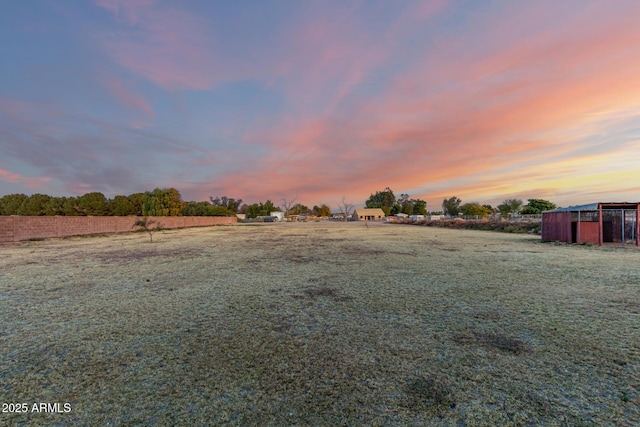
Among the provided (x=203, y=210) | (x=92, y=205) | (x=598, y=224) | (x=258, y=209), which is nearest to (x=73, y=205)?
(x=92, y=205)

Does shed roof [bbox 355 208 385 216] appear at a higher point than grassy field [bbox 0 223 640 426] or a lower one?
higher

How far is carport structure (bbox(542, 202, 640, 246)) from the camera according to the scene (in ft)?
44.9

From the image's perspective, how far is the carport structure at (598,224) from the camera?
13.7 metres

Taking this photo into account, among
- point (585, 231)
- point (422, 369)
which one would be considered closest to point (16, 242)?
point (422, 369)

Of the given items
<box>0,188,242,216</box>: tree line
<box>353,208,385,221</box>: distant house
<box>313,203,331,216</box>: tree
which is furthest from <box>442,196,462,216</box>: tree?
<box>0,188,242,216</box>: tree line

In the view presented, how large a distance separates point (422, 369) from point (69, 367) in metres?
3.43

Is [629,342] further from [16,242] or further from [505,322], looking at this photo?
[16,242]

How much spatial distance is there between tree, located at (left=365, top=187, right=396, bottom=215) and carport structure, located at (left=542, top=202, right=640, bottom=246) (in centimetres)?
9040

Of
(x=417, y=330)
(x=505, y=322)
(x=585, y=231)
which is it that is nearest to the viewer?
(x=417, y=330)

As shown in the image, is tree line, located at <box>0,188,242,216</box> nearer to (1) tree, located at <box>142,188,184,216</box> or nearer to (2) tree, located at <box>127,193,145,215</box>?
(2) tree, located at <box>127,193,145,215</box>

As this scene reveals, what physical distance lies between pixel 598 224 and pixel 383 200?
9587cm

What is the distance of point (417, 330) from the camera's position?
3453mm

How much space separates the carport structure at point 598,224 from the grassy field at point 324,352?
426 inches

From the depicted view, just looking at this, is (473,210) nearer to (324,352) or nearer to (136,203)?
(324,352)
